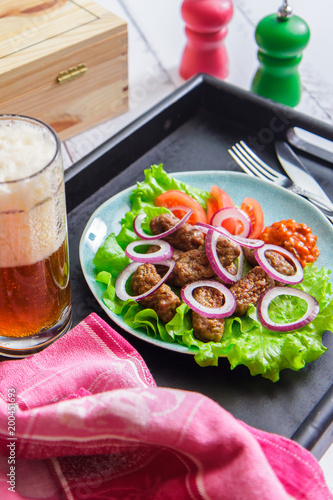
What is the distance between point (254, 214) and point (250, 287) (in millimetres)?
340

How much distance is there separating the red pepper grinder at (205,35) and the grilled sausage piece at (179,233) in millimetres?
1262

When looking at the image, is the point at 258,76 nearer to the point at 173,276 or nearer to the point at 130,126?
the point at 130,126

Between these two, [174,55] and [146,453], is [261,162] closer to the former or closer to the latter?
[174,55]

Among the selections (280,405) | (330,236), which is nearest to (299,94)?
(330,236)

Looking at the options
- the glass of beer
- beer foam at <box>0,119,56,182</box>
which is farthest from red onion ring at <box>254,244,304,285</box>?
beer foam at <box>0,119,56,182</box>

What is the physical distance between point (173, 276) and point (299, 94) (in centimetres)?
150

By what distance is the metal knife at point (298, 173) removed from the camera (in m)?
2.14

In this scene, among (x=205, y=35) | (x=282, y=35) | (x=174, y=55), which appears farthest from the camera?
(x=174, y=55)

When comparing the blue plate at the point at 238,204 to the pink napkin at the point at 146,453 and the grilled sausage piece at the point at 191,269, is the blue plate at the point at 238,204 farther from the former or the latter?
the pink napkin at the point at 146,453

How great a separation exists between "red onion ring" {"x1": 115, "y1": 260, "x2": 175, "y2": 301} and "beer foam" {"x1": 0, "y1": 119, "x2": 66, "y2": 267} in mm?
328

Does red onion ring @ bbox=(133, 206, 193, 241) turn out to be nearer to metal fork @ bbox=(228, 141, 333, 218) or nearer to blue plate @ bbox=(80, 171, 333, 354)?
blue plate @ bbox=(80, 171, 333, 354)

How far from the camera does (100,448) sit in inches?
50.1

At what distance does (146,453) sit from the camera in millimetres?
1281

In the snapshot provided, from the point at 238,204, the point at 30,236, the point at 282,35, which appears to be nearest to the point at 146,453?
the point at 30,236
